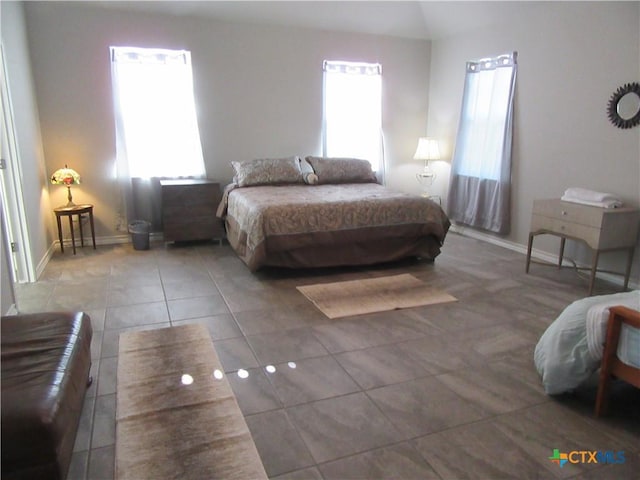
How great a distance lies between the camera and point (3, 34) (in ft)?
12.0

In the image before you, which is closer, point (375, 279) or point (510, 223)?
point (375, 279)

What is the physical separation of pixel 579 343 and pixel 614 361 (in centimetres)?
16

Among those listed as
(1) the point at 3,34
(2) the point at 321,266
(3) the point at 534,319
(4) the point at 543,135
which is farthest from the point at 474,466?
(1) the point at 3,34

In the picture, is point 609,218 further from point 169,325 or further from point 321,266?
point 169,325

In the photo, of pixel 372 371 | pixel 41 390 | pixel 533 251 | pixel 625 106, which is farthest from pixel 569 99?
pixel 41 390

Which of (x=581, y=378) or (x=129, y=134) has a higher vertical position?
(x=129, y=134)

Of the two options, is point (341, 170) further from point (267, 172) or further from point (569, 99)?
point (569, 99)

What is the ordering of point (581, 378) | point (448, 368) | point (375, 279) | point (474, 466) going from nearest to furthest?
point (474, 466) < point (581, 378) < point (448, 368) < point (375, 279)

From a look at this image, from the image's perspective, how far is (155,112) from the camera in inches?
199

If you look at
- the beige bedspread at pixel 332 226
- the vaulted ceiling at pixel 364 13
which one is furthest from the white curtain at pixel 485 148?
the beige bedspread at pixel 332 226

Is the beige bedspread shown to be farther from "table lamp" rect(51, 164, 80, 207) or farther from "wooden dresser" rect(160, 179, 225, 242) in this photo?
"table lamp" rect(51, 164, 80, 207)

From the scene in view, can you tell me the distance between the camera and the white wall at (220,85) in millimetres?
4699

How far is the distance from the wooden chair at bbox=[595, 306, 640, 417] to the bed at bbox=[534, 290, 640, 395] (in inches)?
0.9

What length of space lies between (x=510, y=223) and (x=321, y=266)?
2322 millimetres
